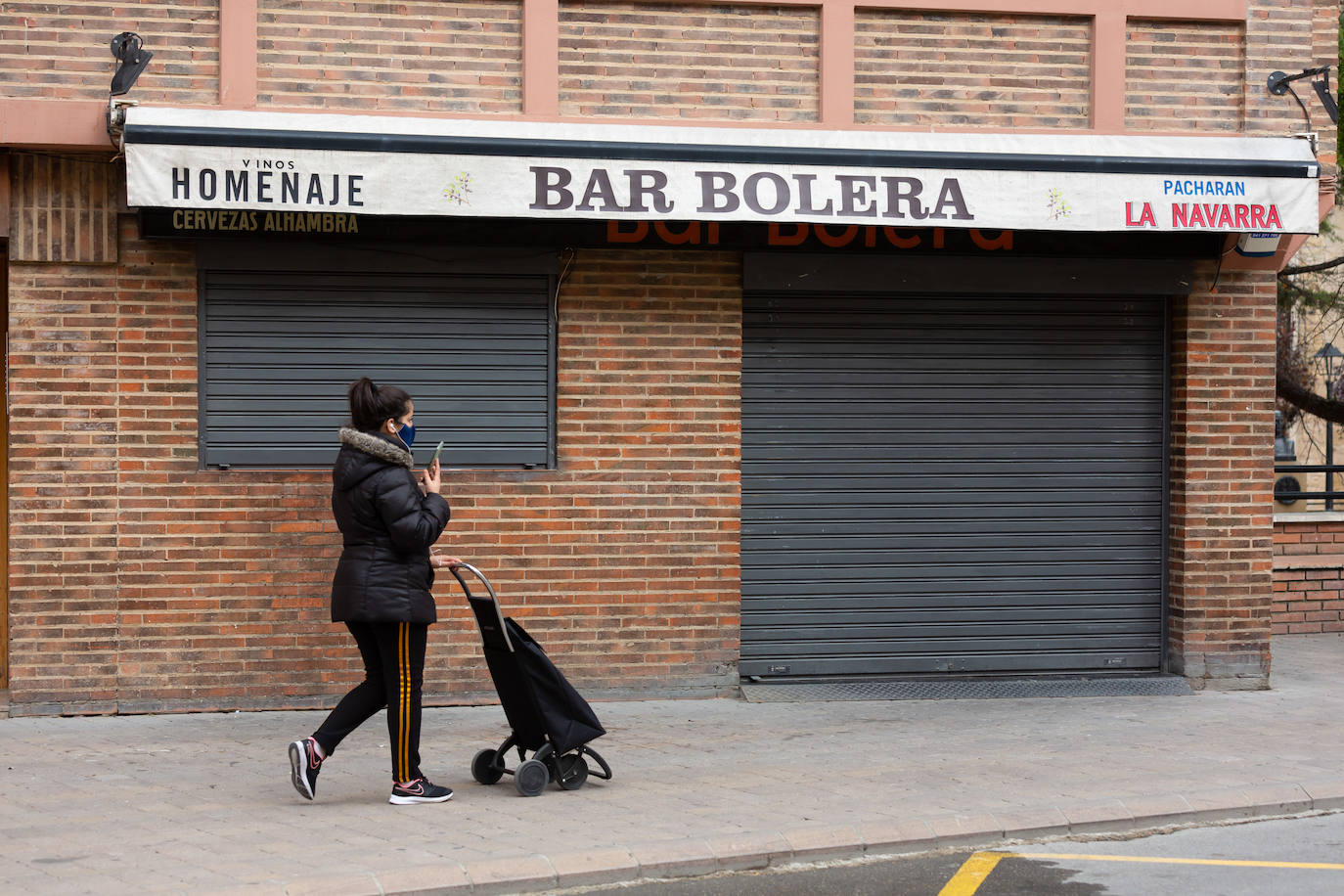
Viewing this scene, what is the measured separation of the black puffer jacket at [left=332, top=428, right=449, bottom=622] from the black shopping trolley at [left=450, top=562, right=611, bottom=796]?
0.89 ft

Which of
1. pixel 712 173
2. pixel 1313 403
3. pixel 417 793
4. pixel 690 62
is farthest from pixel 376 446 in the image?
pixel 1313 403

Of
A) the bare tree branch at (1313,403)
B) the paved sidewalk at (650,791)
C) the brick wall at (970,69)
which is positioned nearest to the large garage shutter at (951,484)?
the paved sidewalk at (650,791)

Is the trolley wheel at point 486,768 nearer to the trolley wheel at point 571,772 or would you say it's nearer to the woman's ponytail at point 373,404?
the trolley wheel at point 571,772

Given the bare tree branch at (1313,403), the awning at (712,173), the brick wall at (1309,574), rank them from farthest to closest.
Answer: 1. the bare tree branch at (1313,403)
2. the brick wall at (1309,574)
3. the awning at (712,173)

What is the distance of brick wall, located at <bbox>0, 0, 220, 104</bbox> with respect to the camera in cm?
880

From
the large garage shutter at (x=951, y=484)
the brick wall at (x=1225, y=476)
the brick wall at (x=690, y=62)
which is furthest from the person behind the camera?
the brick wall at (x=1225, y=476)

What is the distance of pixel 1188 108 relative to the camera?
395 inches

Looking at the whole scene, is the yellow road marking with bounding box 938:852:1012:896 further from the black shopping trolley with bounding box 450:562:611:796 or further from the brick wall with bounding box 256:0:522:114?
the brick wall with bounding box 256:0:522:114

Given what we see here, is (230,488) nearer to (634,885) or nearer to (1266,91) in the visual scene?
(634,885)

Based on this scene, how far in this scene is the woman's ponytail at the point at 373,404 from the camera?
22.1 feet

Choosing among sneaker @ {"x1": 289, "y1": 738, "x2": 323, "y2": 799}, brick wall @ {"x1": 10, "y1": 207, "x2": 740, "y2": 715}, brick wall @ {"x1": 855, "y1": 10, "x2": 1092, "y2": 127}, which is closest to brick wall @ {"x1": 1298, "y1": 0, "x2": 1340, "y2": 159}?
brick wall @ {"x1": 855, "y1": 10, "x2": 1092, "y2": 127}

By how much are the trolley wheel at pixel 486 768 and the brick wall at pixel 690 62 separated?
416 cm

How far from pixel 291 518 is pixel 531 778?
9.79 feet

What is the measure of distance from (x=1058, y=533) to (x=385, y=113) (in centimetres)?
522
